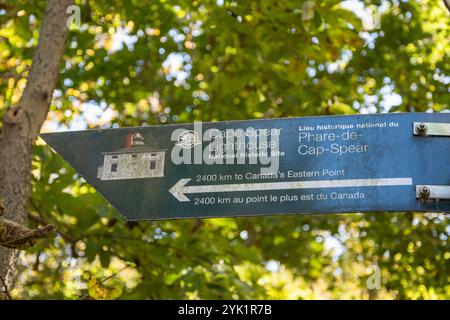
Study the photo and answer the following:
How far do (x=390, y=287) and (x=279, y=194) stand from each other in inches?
145

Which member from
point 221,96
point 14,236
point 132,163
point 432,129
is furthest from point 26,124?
point 221,96

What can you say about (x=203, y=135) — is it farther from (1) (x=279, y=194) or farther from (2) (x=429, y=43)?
(2) (x=429, y=43)

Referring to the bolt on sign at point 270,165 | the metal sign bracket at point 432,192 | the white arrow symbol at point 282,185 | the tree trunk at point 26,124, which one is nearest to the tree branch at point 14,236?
the bolt on sign at point 270,165

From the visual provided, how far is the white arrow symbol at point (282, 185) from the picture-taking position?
1.94 meters

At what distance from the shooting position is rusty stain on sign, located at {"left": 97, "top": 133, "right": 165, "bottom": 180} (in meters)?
2.10

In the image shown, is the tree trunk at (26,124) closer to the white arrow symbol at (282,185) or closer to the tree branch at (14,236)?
the tree branch at (14,236)

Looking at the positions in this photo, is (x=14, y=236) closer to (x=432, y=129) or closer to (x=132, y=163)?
(x=132, y=163)

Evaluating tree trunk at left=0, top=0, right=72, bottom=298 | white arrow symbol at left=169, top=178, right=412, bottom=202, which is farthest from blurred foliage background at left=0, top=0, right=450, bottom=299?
white arrow symbol at left=169, top=178, right=412, bottom=202

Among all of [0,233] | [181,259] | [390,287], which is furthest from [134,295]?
[0,233]

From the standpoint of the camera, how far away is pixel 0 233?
1.80m

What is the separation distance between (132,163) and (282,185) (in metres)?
0.52

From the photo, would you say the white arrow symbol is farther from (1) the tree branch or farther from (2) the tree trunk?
(2) the tree trunk

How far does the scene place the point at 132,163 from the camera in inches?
83.4

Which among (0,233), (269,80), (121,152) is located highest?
(269,80)
